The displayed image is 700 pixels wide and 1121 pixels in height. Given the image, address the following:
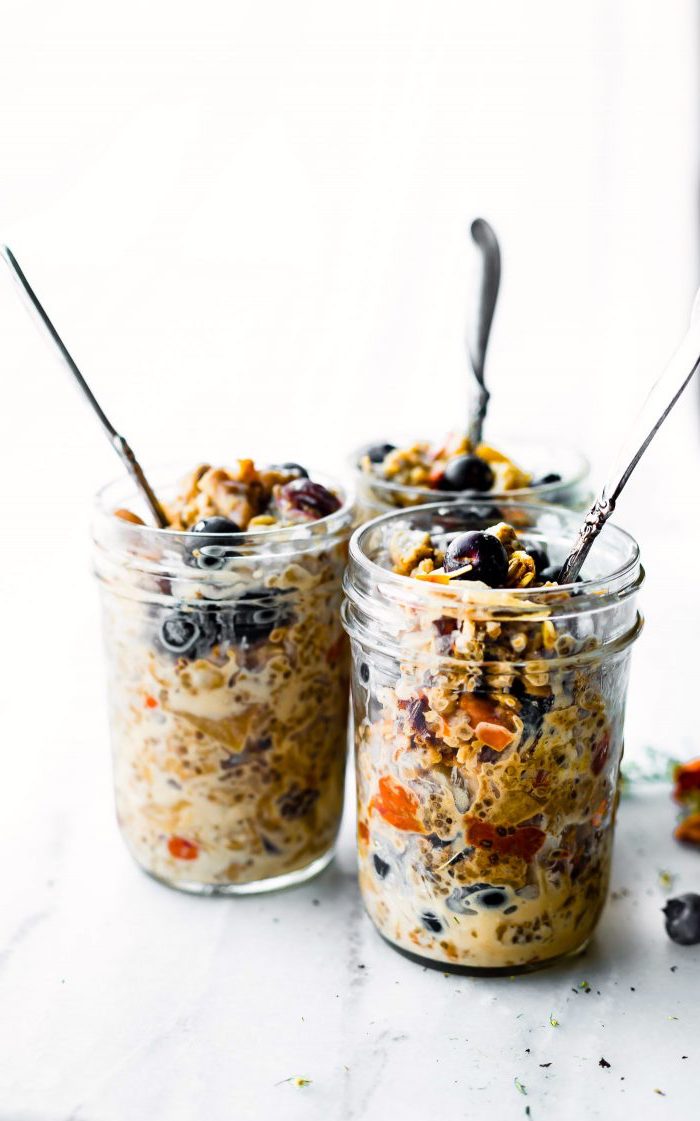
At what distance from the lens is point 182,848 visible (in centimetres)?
135

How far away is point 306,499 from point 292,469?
0.09 metres

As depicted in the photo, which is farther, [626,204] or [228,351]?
[626,204]

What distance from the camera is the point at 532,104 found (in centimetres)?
242

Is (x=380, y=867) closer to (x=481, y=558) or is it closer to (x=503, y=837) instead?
(x=503, y=837)

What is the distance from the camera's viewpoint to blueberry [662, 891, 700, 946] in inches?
50.0

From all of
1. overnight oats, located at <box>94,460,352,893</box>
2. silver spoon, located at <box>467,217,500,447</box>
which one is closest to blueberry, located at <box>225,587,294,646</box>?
overnight oats, located at <box>94,460,352,893</box>

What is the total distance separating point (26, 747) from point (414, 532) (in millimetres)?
689

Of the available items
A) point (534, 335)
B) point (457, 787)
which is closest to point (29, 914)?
point (457, 787)

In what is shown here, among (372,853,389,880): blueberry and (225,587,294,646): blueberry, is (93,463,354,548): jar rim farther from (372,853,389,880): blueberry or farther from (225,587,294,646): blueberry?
(372,853,389,880): blueberry

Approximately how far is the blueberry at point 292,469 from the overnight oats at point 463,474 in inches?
4.0

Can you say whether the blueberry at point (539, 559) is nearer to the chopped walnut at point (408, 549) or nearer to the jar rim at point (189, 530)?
the chopped walnut at point (408, 549)

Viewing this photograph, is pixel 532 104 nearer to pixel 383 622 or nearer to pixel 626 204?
pixel 626 204

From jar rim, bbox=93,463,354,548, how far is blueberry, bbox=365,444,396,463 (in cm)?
12

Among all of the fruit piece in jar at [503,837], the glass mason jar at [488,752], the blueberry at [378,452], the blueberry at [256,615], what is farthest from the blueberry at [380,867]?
the blueberry at [378,452]
